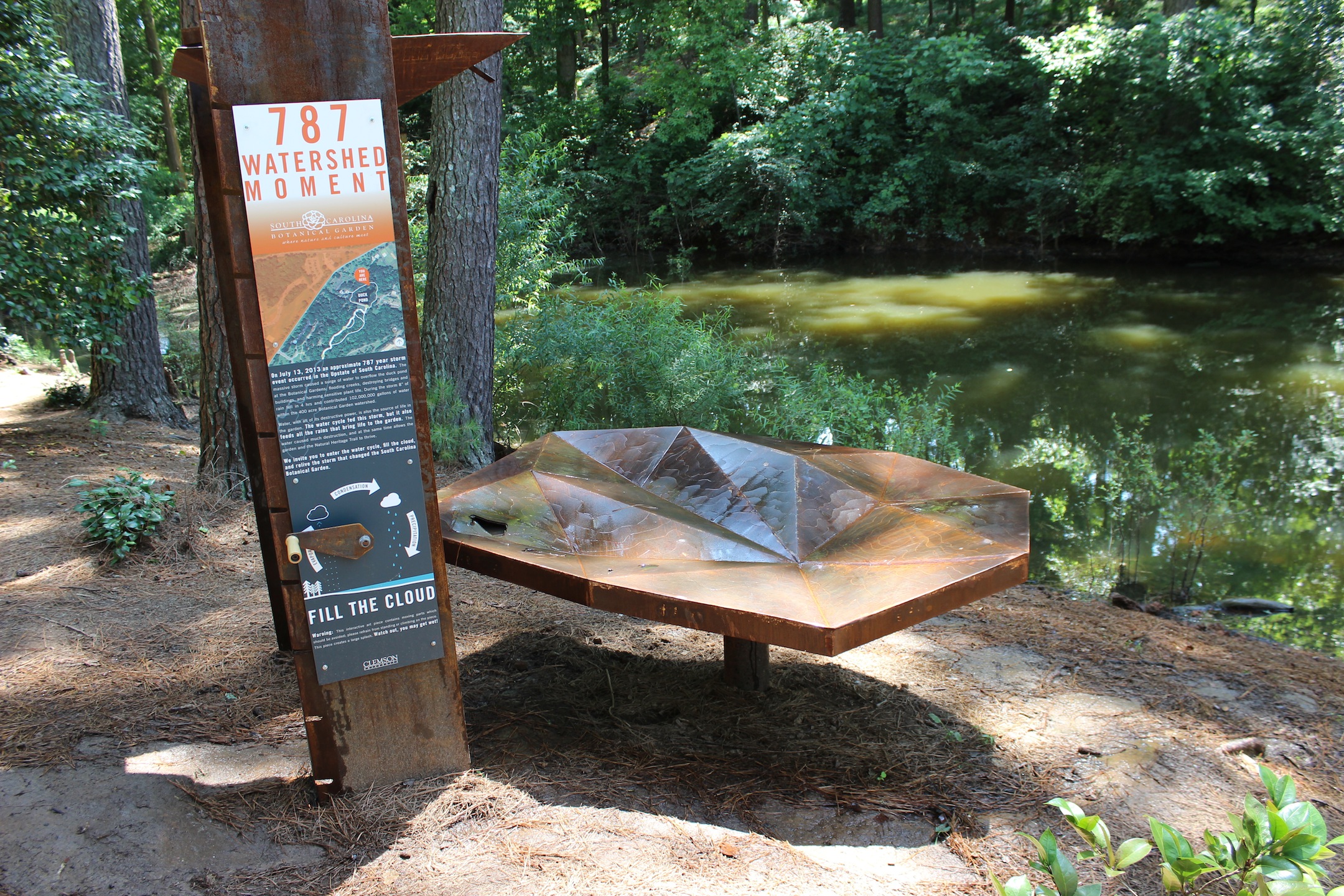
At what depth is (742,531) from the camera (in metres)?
3.49

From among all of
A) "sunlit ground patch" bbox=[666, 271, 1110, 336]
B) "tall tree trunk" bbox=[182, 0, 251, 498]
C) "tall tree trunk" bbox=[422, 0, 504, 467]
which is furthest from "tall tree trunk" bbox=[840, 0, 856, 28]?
"tall tree trunk" bbox=[182, 0, 251, 498]

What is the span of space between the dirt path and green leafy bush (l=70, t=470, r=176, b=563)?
10cm

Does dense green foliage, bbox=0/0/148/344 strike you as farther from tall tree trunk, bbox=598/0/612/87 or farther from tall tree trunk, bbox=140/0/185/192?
tall tree trunk, bbox=598/0/612/87

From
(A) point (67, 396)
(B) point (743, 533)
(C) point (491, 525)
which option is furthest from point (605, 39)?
(B) point (743, 533)

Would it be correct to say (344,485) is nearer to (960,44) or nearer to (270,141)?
(270,141)

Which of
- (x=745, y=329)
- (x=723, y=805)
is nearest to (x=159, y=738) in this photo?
(x=723, y=805)

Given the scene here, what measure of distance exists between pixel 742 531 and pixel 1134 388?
31.7 feet

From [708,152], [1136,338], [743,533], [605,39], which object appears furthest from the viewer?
[605,39]

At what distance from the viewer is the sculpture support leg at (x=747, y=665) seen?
379 centimetres

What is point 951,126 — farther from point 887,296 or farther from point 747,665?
point 747,665

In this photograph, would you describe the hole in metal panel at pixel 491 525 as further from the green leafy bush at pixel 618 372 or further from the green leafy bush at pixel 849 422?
the green leafy bush at pixel 618 372

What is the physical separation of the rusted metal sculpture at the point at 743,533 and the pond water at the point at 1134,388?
133 inches

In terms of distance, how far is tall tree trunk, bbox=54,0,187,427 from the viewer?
7836 millimetres

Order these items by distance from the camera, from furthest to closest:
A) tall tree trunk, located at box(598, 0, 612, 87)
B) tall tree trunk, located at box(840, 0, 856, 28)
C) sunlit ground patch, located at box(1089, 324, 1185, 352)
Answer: tall tree trunk, located at box(840, 0, 856, 28) < tall tree trunk, located at box(598, 0, 612, 87) < sunlit ground patch, located at box(1089, 324, 1185, 352)
